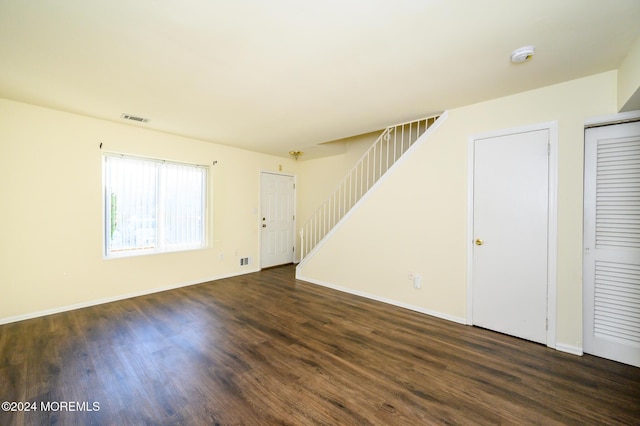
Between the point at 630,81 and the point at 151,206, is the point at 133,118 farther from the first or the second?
the point at 630,81

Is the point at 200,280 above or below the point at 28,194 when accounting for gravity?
below

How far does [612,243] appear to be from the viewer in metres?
2.35

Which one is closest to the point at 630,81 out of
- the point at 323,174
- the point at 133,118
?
the point at 323,174

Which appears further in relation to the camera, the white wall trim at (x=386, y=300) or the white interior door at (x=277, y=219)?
the white interior door at (x=277, y=219)

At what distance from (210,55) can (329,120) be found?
71.1 inches

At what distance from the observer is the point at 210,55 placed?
2.06 metres

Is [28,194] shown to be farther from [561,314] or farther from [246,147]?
[561,314]

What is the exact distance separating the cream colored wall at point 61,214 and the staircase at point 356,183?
8.57 feet

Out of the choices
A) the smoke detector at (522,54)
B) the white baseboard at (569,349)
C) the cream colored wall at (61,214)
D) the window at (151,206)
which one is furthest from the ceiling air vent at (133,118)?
the white baseboard at (569,349)

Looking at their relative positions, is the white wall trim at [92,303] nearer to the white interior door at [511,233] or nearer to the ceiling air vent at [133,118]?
the ceiling air vent at [133,118]

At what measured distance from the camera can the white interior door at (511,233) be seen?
262cm

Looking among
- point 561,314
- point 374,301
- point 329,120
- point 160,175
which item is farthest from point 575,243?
point 160,175

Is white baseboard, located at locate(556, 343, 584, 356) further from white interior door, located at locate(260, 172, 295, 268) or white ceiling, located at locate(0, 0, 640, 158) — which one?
white interior door, located at locate(260, 172, 295, 268)

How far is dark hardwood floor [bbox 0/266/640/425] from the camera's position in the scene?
1.69 metres
